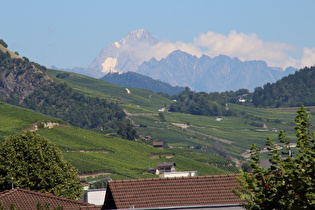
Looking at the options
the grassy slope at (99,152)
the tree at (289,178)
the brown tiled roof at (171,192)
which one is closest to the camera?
the tree at (289,178)

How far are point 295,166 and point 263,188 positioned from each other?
1.30m

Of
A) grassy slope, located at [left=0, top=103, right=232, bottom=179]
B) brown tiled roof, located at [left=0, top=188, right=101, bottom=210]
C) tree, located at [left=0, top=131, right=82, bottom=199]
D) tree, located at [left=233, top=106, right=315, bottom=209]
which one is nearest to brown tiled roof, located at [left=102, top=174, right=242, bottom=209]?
tree, located at [left=233, top=106, right=315, bottom=209]

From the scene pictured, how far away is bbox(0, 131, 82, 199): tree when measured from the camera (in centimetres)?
5888

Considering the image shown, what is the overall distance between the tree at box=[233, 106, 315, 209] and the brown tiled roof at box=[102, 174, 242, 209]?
9114mm

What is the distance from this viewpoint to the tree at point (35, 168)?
58875 mm

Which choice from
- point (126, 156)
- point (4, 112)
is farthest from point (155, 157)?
point (4, 112)

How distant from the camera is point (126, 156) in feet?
501

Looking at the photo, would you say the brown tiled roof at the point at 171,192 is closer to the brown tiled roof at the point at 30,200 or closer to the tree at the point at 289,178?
the tree at the point at 289,178

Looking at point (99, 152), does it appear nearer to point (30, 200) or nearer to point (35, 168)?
point (35, 168)

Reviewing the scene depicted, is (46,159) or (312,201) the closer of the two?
(312,201)

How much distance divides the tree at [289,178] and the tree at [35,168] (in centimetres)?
4534

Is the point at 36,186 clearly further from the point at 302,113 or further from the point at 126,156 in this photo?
the point at 126,156

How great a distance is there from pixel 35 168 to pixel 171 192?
3704 cm

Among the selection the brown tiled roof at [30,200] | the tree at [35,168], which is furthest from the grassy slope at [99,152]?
the brown tiled roof at [30,200]
